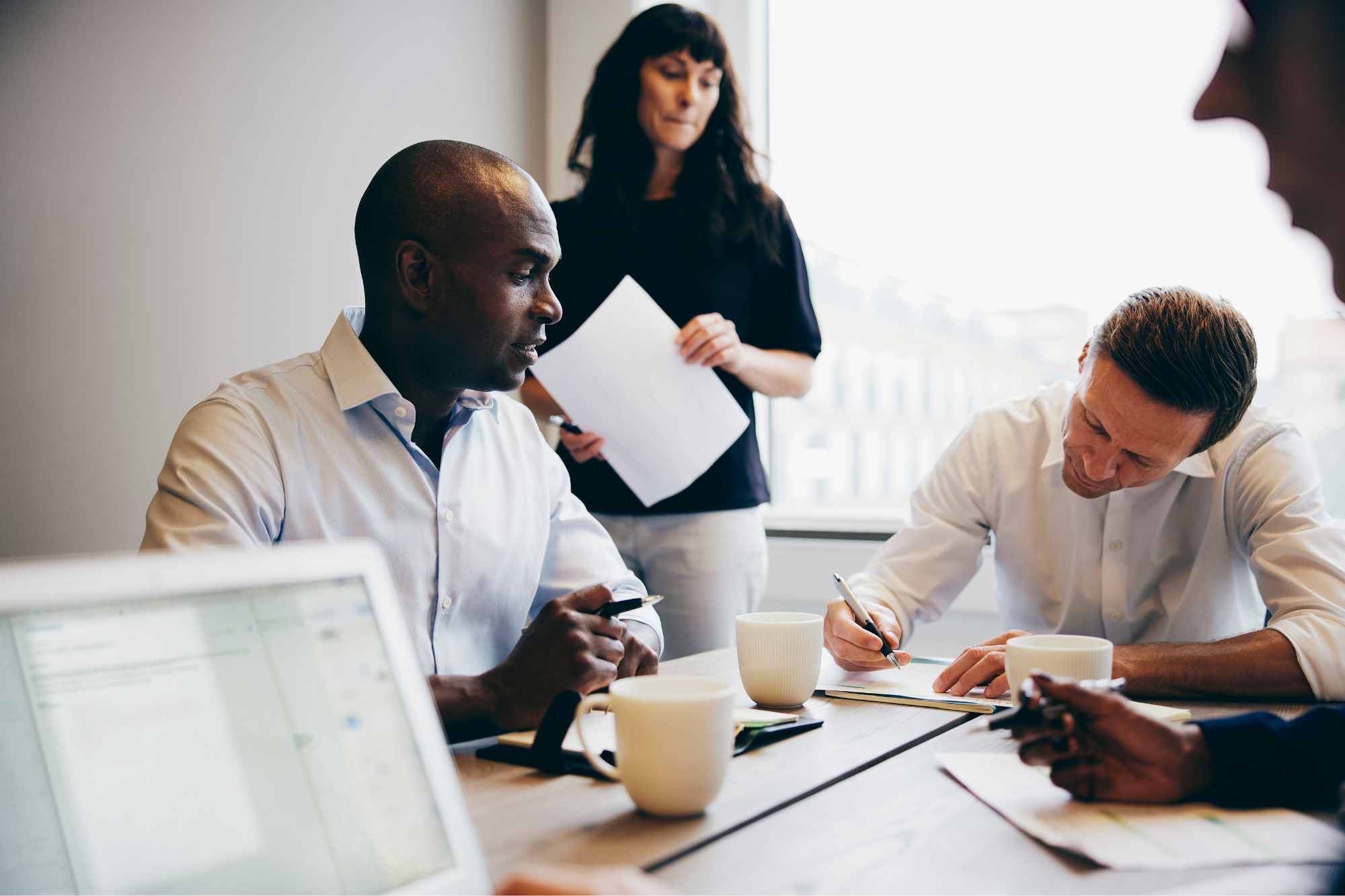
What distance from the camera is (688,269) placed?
6.39ft

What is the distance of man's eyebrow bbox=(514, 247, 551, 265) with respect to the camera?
4.43ft

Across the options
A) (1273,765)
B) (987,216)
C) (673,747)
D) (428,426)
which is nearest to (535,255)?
(428,426)

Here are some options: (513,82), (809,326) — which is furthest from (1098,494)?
(513,82)

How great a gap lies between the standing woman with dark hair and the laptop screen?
1.28m

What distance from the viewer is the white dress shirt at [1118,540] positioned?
55.2 inches

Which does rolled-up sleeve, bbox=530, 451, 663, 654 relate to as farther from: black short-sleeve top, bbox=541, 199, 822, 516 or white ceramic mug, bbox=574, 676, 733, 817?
white ceramic mug, bbox=574, 676, 733, 817

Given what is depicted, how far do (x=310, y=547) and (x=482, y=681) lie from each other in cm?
45

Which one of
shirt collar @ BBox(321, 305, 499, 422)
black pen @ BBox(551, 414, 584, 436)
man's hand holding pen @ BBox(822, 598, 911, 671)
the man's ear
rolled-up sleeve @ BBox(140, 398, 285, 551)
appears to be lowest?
man's hand holding pen @ BBox(822, 598, 911, 671)

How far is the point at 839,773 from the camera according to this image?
34.1 inches

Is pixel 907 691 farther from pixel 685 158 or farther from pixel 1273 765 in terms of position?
pixel 685 158

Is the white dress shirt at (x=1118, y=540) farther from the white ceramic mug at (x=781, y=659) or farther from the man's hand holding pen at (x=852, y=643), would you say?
the white ceramic mug at (x=781, y=659)

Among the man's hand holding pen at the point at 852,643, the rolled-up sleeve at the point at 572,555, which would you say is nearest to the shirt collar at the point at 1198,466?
the man's hand holding pen at the point at 852,643

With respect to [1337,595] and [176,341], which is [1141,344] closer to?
[1337,595]

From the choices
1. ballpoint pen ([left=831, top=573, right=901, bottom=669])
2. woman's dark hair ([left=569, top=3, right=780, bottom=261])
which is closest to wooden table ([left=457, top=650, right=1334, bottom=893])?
ballpoint pen ([left=831, top=573, right=901, bottom=669])
